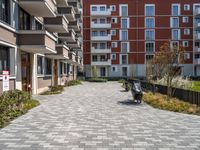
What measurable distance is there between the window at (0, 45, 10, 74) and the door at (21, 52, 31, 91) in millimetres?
2970

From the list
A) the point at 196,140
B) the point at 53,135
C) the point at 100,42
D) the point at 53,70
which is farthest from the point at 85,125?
the point at 100,42

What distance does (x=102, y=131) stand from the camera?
9297 mm

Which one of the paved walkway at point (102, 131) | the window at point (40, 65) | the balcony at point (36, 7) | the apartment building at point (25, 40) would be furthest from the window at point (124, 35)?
the paved walkway at point (102, 131)

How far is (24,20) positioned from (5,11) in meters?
3.49

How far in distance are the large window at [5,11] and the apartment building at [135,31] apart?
48.0 m

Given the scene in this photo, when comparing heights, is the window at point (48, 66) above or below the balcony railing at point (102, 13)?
below

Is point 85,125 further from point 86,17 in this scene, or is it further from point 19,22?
point 86,17

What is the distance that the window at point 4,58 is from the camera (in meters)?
16.1

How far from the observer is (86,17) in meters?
65.8

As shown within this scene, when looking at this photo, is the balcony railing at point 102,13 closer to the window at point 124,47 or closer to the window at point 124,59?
the window at point 124,47

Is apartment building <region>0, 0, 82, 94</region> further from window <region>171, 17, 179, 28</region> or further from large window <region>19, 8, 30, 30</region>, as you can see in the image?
window <region>171, 17, 179, 28</region>

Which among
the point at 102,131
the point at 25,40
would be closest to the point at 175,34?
the point at 25,40

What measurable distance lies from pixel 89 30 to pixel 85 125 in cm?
5634

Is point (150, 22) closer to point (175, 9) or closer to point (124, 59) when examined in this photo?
point (175, 9)
